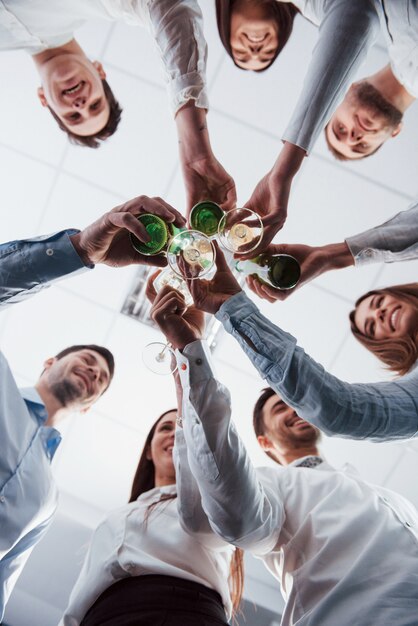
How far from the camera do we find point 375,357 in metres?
2.82

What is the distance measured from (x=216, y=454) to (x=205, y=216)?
745mm

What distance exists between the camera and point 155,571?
66.9 inches

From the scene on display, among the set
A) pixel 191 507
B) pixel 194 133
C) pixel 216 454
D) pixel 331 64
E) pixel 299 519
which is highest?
pixel 331 64

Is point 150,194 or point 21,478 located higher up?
point 150,194

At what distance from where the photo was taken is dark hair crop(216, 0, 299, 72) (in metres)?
2.29

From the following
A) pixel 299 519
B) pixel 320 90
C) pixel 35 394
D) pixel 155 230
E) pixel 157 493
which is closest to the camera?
pixel 155 230

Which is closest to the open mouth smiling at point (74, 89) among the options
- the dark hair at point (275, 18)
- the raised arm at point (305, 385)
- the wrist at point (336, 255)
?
the dark hair at point (275, 18)

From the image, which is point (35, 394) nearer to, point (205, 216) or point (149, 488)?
point (149, 488)

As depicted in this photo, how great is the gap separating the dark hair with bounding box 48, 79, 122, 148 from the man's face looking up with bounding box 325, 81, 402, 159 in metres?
0.96

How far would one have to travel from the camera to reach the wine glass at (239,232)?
165cm

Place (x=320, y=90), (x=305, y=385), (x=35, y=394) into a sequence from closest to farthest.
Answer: (x=305, y=385)
(x=320, y=90)
(x=35, y=394)

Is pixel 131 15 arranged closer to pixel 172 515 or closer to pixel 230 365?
pixel 230 365

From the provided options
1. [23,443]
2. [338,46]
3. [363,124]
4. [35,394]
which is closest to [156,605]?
[23,443]

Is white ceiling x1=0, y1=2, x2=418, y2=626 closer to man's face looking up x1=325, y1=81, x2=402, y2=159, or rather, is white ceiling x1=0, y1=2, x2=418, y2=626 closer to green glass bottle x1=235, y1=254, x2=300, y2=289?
man's face looking up x1=325, y1=81, x2=402, y2=159
